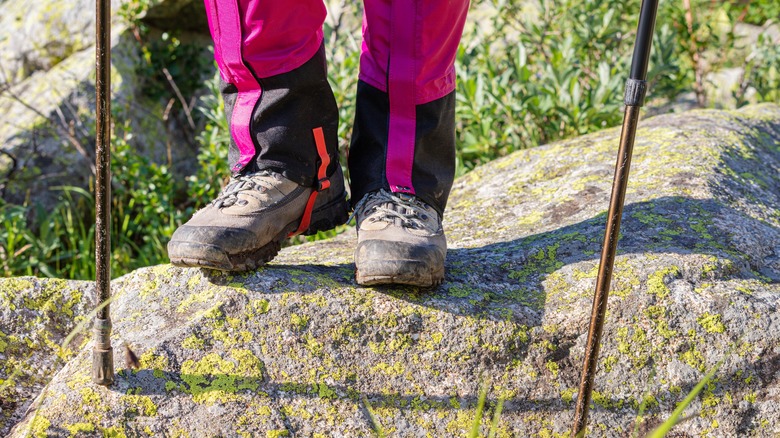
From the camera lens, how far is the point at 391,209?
2.01 metres

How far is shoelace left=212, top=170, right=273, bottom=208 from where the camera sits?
1.91m

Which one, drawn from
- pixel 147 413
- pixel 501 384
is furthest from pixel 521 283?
pixel 147 413

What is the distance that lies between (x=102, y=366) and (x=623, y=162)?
1166 millimetres

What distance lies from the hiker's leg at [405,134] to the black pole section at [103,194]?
0.62m

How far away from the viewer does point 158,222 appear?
3762 millimetres

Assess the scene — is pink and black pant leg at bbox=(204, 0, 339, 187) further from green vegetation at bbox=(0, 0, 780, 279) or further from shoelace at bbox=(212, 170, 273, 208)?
green vegetation at bbox=(0, 0, 780, 279)

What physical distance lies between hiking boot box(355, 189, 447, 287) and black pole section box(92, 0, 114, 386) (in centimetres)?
62

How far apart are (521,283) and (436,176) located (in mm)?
413

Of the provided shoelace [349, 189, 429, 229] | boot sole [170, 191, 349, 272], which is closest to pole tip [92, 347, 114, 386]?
boot sole [170, 191, 349, 272]

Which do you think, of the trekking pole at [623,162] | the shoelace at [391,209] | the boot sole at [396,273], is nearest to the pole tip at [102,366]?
the boot sole at [396,273]

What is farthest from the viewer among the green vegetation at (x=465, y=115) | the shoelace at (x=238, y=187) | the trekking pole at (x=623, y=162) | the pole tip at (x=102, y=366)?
the green vegetation at (x=465, y=115)

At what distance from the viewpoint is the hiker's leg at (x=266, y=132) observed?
180 cm

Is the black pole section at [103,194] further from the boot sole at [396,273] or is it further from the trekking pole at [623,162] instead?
the trekking pole at [623,162]

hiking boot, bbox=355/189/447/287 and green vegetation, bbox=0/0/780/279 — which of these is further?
green vegetation, bbox=0/0/780/279
